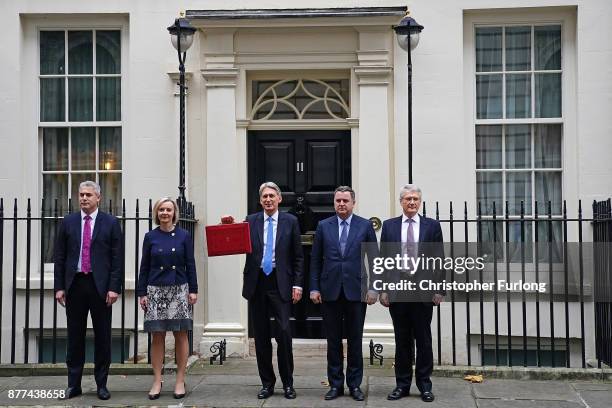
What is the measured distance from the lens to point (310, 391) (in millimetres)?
8570

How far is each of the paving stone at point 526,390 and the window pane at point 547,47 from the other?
3.99 meters

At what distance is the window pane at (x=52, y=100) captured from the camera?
442 inches

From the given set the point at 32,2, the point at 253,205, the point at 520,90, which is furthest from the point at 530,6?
the point at 32,2

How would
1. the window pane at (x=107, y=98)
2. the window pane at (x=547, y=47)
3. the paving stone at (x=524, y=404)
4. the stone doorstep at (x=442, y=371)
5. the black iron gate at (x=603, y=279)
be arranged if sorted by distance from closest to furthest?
the paving stone at (x=524, y=404) → the stone doorstep at (x=442, y=371) → the black iron gate at (x=603, y=279) → the window pane at (x=547, y=47) → the window pane at (x=107, y=98)

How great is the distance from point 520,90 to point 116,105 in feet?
16.4

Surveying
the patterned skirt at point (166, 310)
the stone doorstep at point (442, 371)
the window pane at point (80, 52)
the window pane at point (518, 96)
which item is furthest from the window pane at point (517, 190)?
the window pane at point (80, 52)

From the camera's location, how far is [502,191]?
10.9 metres

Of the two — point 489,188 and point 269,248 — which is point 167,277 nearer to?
point 269,248

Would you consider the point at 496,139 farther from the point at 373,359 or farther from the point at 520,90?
the point at 373,359

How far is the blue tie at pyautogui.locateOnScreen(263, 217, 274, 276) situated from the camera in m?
8.12

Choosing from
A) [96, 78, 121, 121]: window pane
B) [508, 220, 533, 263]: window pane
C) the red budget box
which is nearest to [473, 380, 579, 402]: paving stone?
[508, 220, 533, 263]: window pane

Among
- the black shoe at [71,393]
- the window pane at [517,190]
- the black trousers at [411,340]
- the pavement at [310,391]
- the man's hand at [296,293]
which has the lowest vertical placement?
the pavement at [310,391]

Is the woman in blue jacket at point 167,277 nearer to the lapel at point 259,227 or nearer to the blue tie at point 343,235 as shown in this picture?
the lapel at point 259,227

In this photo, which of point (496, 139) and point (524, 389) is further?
point (496, 139)
